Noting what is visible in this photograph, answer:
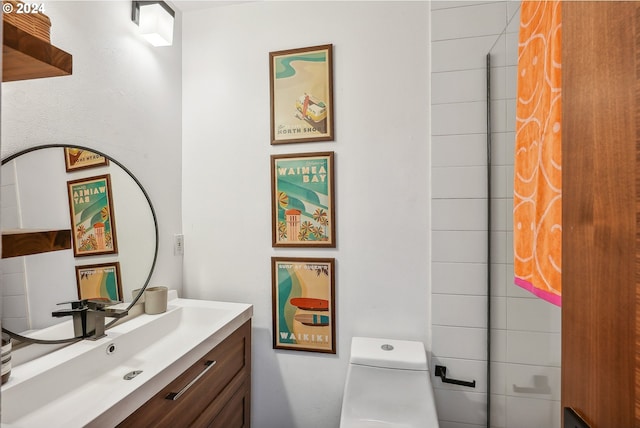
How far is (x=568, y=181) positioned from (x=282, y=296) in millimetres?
1463

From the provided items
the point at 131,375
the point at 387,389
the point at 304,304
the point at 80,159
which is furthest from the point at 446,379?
the point at 80,159

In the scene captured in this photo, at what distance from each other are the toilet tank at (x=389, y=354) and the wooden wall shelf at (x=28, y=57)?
4.80ft

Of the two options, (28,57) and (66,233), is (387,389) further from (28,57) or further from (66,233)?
(28,57)

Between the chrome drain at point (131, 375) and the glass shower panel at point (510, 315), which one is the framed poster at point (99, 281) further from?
the glass shower panel at point (510, 315)

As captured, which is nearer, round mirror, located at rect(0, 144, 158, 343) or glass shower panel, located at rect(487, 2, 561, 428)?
glass shower panel, located at rect(487, 2, 561, 428)

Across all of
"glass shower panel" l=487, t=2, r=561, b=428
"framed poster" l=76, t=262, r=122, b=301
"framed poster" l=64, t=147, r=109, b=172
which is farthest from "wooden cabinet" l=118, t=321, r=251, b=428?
"glass shower panel" l=487, t=2, r=561, b=428

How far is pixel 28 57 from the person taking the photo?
0.81 metres

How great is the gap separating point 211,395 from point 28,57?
49.2 inches

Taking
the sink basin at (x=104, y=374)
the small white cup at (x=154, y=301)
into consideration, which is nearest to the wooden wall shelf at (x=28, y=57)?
the sink basin at (x=104, y=374)

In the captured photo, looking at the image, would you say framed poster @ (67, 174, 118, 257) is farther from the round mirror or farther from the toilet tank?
the toilet tank

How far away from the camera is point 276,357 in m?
1.75

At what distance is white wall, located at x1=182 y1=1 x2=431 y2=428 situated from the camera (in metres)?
1.59

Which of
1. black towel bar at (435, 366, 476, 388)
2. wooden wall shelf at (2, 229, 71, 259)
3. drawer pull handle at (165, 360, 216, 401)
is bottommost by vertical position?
black towel bar at (435, 366, 476, 388)

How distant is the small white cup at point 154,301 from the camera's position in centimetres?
151
